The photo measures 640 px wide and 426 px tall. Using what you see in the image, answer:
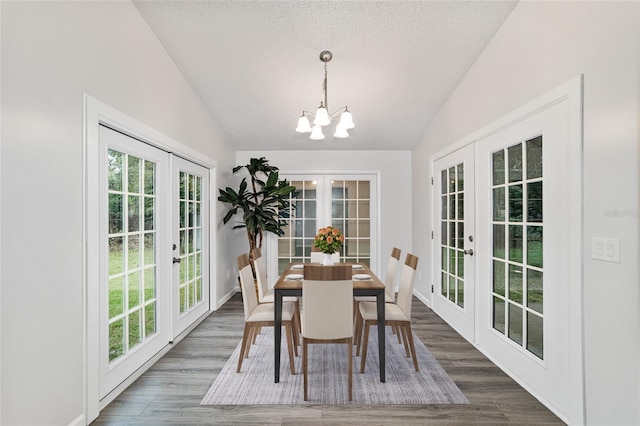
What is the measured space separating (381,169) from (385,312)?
311 centimetres

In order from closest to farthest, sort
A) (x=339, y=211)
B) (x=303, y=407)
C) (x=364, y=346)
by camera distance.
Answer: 1. (x=303, y=407)
2. (x=364, y=346)
3. (x=339, y=211)

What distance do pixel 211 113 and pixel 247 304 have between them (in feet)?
8.64

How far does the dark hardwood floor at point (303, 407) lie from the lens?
211 centimetres

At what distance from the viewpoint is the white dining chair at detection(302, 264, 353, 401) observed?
2.33 metres

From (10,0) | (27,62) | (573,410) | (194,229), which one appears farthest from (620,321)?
(194,229)

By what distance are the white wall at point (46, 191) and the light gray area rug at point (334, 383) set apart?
946 mm

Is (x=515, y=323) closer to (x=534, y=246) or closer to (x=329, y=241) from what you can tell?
(x=534, y=246)

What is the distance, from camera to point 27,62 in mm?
1659

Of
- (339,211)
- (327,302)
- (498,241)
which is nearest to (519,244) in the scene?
(498,241)

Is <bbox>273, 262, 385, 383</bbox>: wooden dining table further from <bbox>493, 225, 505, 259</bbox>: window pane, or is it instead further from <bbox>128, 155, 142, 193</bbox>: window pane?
<bbox>128, 155, 142, 193</bbox>: window pane

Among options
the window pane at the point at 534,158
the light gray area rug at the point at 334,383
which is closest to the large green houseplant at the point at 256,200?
the light gray area rug at the point at 334,383

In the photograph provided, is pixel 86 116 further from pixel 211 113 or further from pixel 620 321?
pixel 620 321

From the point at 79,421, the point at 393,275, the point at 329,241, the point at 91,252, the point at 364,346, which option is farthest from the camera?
the point at 393,275

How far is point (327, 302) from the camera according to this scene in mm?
2387
